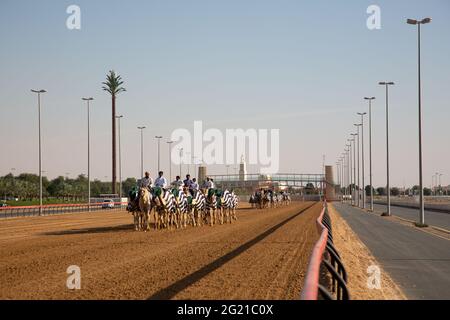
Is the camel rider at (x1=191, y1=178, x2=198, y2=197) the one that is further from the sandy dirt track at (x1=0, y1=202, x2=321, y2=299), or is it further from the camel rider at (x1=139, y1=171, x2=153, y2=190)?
the sandy dirt track at (x1=0, y1=202, x2=321, y2=299)

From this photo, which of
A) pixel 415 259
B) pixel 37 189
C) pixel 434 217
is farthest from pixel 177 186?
pixel 37 189

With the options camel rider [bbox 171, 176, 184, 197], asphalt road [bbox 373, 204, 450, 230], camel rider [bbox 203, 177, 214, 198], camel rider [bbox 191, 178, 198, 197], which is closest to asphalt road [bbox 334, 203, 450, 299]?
camel rider [bbox 203, 177, 214, 198]

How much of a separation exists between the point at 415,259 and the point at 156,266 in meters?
7.75

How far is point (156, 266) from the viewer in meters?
14.0

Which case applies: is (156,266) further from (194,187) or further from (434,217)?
(434,217)

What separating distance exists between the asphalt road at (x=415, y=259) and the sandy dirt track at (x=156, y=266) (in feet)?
6.82

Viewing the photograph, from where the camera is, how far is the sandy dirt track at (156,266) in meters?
10.5

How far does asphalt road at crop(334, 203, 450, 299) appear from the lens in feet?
42.1

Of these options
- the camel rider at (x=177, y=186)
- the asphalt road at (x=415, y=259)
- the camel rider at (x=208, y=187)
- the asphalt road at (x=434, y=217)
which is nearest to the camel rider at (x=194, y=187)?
the camel rider at (x=177, y=186)

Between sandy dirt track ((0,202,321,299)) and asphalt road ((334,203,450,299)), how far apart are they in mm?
2080

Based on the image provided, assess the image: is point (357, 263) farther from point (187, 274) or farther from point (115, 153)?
point (115, 153)

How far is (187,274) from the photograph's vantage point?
12758 mm
